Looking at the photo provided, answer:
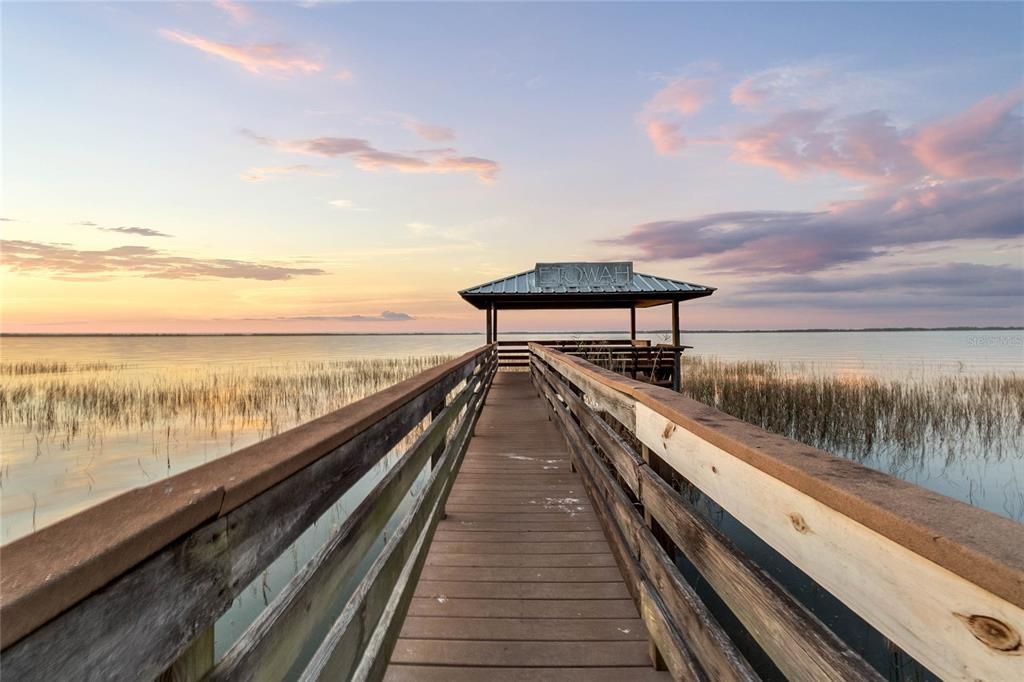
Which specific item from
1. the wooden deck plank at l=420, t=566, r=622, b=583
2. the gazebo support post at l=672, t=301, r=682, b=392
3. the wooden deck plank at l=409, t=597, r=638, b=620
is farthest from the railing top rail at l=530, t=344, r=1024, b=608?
the gazebo support post at l=672, t=301, r=682, b=392

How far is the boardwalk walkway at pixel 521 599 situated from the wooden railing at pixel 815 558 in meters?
→ 0.41

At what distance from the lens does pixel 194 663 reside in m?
0.78

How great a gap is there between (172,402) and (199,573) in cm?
1763

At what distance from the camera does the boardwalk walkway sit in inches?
86.3

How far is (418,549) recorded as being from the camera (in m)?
2.64

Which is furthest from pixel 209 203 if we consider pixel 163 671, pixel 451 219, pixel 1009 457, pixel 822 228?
pixel 822 228

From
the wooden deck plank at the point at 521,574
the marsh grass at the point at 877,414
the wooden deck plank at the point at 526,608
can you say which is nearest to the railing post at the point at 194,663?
the wooden deck plank at the point at 526,608

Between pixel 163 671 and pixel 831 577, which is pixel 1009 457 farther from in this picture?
pixel 163 671

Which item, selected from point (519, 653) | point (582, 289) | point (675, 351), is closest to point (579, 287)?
point (582, 289)

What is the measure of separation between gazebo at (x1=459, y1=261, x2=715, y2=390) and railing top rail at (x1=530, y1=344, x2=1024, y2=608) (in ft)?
49.7

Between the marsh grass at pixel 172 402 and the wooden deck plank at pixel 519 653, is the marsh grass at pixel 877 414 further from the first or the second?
the marsh grass at pixel 172 402

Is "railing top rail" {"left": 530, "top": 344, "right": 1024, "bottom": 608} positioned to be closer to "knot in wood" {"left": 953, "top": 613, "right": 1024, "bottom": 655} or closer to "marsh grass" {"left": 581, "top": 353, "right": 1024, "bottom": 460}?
"knot in wood" {"left": 953, "top": 613, "right": 1024, "bottom": 655}

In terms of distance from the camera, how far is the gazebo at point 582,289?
16.4m

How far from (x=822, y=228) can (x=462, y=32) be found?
2347cm
